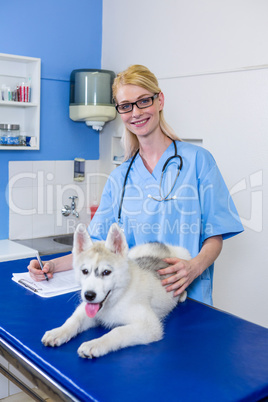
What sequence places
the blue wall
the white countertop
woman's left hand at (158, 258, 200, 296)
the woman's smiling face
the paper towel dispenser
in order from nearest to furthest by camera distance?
woman's left hand at (158, 258, 200, 296) → the woman's smiling face → the white countertop → the blue wall → the paper towel dispenser

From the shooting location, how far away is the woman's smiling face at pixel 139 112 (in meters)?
1.69

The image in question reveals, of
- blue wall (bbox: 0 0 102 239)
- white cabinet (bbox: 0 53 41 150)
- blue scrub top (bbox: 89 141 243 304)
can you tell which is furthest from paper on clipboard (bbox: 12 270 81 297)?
blue wall (bbox: 0 0 102 239)

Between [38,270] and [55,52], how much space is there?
2329mm

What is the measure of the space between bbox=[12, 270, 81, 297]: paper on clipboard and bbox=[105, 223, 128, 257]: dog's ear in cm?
39

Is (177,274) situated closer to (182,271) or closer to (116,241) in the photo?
(182,271)

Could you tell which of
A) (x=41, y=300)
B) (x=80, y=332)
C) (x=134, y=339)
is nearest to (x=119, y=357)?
(x=134, y=339)

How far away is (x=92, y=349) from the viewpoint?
1062mm

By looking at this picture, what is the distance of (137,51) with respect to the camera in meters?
3.44

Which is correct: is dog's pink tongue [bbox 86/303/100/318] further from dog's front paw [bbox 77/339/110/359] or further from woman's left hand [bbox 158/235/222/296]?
woman's left hand [bbox 158/235/222/296]

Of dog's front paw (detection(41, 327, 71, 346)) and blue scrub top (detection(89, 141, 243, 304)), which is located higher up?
blue scrub top (detection(89, 141, 243, 304))

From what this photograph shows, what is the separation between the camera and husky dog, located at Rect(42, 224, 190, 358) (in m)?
1.11

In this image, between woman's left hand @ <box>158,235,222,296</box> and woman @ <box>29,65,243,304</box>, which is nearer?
woman's left hand @ <box>158,235,222,296</box>

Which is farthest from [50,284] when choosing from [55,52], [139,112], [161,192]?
A: [55,52]

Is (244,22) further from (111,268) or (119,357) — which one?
(119,357)
